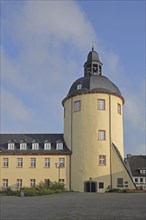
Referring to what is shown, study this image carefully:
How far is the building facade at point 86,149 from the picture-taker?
151 ft

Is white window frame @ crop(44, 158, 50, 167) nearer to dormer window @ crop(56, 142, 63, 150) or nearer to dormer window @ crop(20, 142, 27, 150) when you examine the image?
dormer window @ crop(56, 142, 63, 150)

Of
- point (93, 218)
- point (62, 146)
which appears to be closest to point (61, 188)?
point (62, 146)

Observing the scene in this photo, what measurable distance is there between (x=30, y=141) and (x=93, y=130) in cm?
962

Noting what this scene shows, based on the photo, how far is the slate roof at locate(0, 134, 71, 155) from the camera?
48794 mm

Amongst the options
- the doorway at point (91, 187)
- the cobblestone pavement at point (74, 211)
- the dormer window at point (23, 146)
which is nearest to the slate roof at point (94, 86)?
the dormer window at point (23, 146)

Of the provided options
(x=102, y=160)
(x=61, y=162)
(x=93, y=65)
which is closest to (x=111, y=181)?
(x=102, y=160)

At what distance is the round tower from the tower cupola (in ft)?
7.64

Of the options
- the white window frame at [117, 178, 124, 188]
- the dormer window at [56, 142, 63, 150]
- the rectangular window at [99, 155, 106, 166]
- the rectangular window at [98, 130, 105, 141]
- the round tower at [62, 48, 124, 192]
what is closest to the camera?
the white window frame at [117, 178, 124, 188]

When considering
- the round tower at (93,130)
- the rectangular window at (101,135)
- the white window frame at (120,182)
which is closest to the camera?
the white window frame at (120,182)

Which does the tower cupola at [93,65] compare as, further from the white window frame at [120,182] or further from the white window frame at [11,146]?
the white window frame at [120,182]

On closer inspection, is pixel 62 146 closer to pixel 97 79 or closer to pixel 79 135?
pixel 79 135

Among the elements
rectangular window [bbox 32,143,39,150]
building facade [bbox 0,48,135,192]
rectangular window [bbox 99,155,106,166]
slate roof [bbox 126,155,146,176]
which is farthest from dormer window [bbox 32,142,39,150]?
slate roof [bbox 126,155,146,176]

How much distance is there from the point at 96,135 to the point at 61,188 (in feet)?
25.9

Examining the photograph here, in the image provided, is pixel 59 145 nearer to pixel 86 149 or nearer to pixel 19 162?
pixel 86 149
